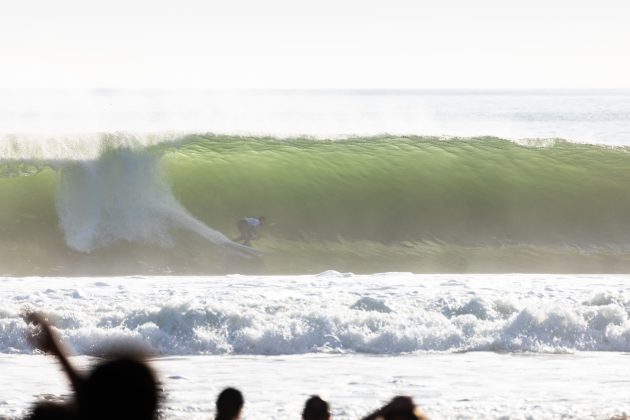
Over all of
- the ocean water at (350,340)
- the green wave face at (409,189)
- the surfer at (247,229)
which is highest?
the green wave face at (409,189)

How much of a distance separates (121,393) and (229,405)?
2.67ft

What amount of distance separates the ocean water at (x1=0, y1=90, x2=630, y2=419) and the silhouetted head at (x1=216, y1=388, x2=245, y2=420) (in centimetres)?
53

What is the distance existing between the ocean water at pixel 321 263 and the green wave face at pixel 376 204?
63 millimetres

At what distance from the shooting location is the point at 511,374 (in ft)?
30.3

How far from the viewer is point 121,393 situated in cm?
211

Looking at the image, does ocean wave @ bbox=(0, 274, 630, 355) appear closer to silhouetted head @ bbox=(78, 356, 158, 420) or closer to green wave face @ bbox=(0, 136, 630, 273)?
green wave face @ bbox=(0, 136, 630, 273)

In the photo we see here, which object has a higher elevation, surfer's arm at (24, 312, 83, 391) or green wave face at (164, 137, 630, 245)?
green wave face at (164, 137, 630, 245)

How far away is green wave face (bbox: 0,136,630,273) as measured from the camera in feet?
61.8

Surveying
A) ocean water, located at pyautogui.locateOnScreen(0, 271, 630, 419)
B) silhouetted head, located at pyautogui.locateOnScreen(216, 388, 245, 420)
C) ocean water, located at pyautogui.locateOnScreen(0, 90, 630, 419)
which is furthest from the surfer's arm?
ocean water, located at pyautogui.locateOnScreen(0, 271, 630, 419)

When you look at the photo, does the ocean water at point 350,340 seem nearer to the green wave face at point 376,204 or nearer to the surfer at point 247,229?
the green wave face at point 376,204

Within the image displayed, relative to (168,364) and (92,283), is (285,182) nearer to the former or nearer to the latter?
(92,283)

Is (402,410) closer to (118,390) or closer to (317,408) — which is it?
(317,408)

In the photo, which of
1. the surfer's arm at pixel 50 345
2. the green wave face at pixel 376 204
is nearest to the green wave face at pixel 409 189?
the green wave face at pixel 376 204

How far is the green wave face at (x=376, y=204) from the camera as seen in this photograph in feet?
61.8
